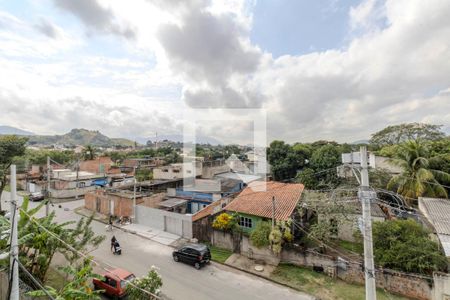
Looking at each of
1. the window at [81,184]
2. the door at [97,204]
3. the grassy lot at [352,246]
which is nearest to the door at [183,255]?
the grassy lot at [352,246]

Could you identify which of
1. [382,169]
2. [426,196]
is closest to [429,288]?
[426,196]

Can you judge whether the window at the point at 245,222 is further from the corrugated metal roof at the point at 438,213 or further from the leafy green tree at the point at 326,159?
the leafy green tree at the point at 326,159

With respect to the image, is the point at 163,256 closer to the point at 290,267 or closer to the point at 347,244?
the point at 290,267

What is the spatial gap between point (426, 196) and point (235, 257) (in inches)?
719

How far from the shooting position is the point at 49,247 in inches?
399

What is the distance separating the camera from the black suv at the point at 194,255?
45.7 feet

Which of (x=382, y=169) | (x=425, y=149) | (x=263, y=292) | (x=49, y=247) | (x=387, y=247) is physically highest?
(x=425, y=149)

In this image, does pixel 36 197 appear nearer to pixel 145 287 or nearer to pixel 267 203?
pixel 145 287

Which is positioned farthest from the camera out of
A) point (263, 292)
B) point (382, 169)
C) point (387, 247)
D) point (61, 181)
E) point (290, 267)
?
point (61, 181)

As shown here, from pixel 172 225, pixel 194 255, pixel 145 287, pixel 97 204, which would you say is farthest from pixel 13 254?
pixel 97 204

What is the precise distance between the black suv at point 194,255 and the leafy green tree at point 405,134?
3508 cm

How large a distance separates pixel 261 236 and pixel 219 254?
341cm

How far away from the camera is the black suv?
13.9m

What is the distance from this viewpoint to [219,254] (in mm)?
15859
